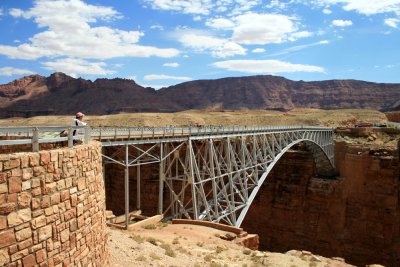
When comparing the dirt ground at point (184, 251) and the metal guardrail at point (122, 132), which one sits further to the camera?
the dirt ground at point (184, 251)

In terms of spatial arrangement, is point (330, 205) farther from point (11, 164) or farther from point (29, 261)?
point (11, 164)

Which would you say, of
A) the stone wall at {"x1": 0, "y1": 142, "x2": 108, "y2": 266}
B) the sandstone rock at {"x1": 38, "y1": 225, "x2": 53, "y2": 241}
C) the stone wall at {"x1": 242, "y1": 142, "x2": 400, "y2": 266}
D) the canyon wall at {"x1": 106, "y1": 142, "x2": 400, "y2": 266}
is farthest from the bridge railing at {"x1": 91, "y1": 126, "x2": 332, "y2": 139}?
the canyon wall at {"x1": 106, "y1": 142, "x2": 400, "y2": 266}

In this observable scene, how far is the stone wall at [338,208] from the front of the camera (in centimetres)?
3838

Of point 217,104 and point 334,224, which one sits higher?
point 217,104

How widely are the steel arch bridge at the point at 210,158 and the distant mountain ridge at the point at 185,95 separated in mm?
107284

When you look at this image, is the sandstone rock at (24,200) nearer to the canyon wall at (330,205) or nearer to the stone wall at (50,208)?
the stone wall at (50,208)

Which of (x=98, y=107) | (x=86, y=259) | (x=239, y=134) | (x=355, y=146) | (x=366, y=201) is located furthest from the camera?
(x=98, y=107)

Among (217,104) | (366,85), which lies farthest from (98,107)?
(366,85)

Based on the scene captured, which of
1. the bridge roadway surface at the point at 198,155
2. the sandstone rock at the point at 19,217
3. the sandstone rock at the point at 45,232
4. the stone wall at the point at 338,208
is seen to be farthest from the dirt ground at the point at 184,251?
the stone wall at the point at 338,208

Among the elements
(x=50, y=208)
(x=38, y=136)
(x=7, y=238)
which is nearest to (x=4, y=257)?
(x=7, y=238)

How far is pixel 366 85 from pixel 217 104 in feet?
216

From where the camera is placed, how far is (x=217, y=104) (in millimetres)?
179500

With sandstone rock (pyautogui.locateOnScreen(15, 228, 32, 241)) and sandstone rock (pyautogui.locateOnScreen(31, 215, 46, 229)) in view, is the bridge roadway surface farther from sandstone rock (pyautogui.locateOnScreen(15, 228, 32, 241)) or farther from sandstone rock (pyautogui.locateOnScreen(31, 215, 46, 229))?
sandstone rock (pyautogui.locateOnScreen(15, 228, 32, 241))

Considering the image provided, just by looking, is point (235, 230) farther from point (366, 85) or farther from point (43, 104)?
point (366, 85)
